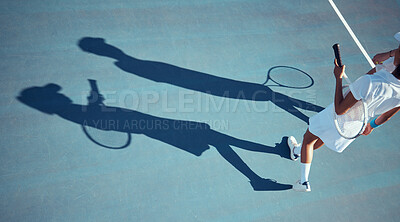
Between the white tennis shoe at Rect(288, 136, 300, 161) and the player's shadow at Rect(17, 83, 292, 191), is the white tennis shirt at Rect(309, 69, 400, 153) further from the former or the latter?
the player's shadow at Rect(17, 83, 292, 191)

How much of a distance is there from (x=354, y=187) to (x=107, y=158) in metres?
3.17

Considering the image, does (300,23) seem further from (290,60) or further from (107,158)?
(107,158)

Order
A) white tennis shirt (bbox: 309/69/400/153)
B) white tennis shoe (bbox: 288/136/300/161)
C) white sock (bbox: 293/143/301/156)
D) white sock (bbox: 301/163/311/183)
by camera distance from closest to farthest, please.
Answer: white tennis shirt (bbox: 309/69/400/153)
white sock (bbox: 301/163/311/183)
white sock (bbox: 293/143/301/156)
white tennis shoe (bbox: 288/136/300/161)

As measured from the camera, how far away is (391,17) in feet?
20.6

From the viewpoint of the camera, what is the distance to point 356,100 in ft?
9.93

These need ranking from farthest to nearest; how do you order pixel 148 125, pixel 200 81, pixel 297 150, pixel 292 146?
1. pixel 200 81
2. pixel 148 125
3. pixel 292 146
4. pixel 297 150

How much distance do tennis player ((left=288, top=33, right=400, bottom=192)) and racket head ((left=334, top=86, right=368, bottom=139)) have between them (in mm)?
70

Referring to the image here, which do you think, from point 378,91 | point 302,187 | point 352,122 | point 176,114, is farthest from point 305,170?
point 176,114

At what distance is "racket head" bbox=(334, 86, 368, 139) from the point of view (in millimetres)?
3137

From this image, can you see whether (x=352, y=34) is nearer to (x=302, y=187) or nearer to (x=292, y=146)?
(x=292, y=146)

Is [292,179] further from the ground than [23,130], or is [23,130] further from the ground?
[23,130]

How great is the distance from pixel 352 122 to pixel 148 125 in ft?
8.19

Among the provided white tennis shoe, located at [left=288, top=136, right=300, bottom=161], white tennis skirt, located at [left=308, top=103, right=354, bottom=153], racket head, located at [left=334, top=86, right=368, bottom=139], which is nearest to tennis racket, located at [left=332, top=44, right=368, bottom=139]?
Result: racket head, located at [left=334, top=86, right=368, bottom=139]

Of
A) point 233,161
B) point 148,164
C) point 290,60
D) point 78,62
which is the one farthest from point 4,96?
point 290,60
